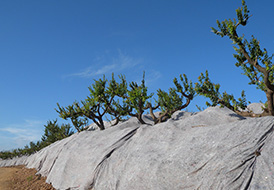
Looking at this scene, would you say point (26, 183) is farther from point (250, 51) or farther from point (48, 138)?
point (48, 138)

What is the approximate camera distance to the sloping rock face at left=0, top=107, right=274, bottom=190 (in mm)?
6184

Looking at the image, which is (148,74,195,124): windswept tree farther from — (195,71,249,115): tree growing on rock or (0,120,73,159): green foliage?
(0,120,73,159): green foliage

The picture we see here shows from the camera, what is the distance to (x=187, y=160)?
23.7 ft

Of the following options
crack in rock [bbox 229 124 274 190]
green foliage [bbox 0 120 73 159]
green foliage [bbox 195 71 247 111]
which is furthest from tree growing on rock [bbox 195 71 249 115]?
green foliage [bbox 0 120 73 159]

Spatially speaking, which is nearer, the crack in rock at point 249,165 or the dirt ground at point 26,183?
the crack in rock at point 249,165

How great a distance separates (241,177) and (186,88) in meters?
13.4

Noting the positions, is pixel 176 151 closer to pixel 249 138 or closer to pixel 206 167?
pixel 206 167

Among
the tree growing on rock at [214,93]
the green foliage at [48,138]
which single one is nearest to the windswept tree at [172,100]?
the tree growing on rock at [214,93]

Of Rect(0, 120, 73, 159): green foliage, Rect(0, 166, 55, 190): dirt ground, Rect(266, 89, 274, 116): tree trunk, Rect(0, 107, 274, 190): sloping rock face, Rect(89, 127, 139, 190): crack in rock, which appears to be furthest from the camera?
Rect(0, 120, 73, 159): green foliage

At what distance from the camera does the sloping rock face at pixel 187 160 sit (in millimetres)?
6184

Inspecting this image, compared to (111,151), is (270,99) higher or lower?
lower

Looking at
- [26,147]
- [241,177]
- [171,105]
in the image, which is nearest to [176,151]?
[241,177]

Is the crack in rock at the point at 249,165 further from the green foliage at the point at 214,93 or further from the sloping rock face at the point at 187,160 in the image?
the green foliage at the point at 214,93

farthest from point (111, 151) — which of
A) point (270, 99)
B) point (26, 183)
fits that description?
point (270, 99)
